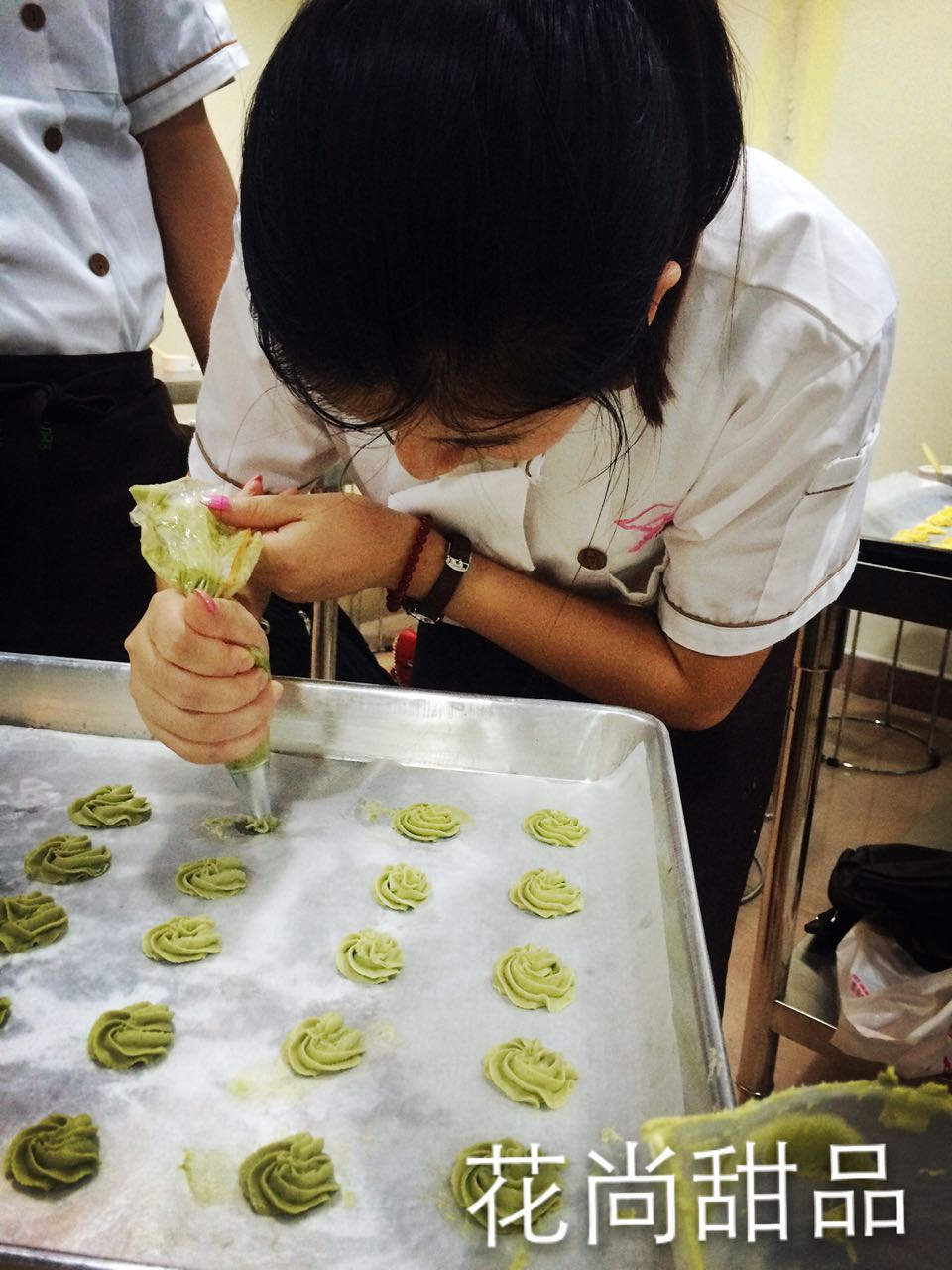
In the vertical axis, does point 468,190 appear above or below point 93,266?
above

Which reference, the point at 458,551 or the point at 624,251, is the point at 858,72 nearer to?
the point at 458,551

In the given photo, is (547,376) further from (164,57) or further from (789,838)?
(789,838)

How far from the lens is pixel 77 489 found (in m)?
1.43

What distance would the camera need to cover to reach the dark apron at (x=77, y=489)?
1.33 metres

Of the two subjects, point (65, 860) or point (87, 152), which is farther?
point (87, 152)

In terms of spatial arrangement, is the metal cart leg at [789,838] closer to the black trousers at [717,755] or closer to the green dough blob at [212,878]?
the black trousers at [717,755]

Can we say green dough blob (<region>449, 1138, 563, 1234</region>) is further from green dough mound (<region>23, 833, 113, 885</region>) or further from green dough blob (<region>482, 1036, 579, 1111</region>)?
green dough mound (<region>23, 833, 113, 885</region>)

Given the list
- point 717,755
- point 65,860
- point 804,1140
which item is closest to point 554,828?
point 717,755

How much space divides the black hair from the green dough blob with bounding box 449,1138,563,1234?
1.96 ft

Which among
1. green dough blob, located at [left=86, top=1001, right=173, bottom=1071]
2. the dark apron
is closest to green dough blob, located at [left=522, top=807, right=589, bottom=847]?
green dough blob, located at [left=86, top=1001, right=173, bottom=1071]

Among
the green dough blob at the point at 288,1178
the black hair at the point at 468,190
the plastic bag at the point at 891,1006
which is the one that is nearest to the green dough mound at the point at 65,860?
the green dough blob at the point at 288,1178

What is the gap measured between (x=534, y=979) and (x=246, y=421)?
0.75 m

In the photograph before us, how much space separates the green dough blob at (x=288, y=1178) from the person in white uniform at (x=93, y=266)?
92 centimetres

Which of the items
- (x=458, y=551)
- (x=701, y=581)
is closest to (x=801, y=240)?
(x=701, y=581)
